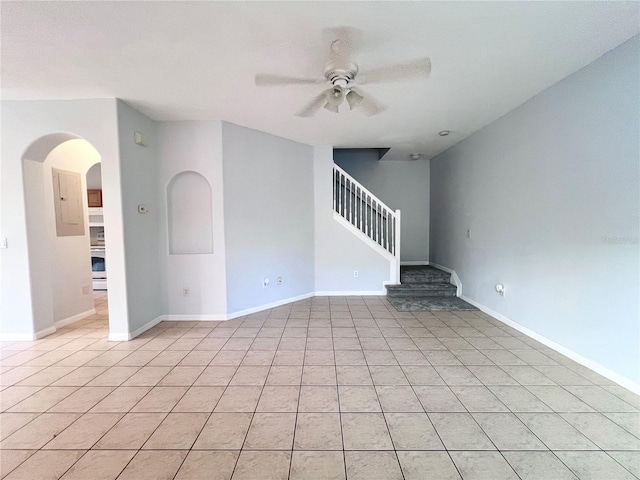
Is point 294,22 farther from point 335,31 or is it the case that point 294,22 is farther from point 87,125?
point 87,125

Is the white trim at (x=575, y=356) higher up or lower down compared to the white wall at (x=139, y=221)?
lower down

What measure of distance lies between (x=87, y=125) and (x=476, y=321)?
5.41 metres

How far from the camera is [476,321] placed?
12.4 feet

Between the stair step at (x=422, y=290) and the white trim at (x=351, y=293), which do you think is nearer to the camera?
the stair step at (x=422, y=290)

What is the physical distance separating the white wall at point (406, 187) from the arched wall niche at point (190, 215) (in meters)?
3.69

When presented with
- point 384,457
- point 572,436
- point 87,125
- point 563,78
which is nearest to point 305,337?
point 384,457

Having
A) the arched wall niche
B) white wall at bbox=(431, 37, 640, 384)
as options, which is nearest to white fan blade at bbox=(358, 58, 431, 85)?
white wall at bbox=(431, 37, 640, 384)

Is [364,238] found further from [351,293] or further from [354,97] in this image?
[354,97]

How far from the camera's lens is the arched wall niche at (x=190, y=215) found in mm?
3938

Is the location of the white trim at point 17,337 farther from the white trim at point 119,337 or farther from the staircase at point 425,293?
the staircase at point 425,293

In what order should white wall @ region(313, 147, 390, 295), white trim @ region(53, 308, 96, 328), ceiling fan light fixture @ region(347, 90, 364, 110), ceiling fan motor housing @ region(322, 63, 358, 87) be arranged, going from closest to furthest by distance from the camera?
ceiling fan motor housing @ region(322, 63, 358, 87), ceiling fan light fixture @ region(347, 90, 364, 110), white trim @ region(53, 308, 96, 328), white wall @ region(313, 147, 390, 295)

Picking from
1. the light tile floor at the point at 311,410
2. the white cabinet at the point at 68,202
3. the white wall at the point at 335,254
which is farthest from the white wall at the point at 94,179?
the white wall at the point at 335,254

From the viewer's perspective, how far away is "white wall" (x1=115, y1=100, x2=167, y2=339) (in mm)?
3230

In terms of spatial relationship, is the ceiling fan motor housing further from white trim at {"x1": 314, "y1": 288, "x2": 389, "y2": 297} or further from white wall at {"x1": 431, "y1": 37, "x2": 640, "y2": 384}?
white trim at {"x1": 314, "y1": 288, "x2": 389, "y2": 297}
